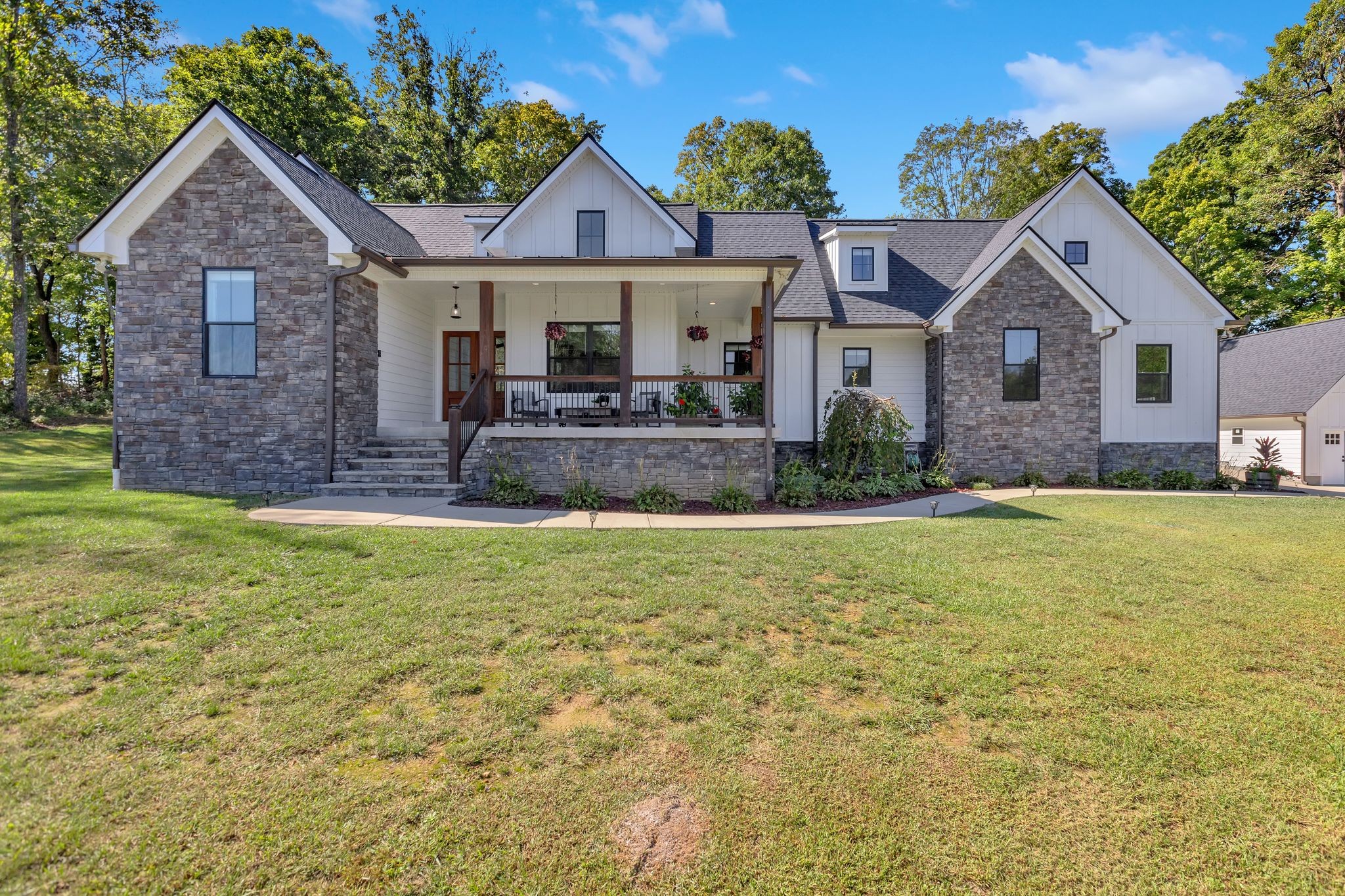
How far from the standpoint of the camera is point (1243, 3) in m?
15.3

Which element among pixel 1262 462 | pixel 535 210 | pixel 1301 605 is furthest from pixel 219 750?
pixel 1262 462

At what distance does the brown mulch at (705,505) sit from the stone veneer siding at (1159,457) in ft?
19.9

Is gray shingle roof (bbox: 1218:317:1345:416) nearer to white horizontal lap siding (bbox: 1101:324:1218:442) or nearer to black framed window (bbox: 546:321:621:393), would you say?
white horizontal lap siding (bbox: 1101:324:1218:442)

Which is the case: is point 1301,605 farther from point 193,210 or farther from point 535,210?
point 193,210

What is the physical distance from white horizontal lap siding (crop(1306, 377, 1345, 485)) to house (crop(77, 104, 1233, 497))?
5331mm

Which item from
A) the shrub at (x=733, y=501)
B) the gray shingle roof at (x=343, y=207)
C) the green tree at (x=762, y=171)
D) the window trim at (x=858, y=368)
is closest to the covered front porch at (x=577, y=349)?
the gray shingle roof at (x=343, y=207)

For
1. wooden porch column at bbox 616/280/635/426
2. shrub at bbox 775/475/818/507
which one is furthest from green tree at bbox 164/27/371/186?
shrub at bbox 775/475/818/507

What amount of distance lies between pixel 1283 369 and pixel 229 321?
92.5ft

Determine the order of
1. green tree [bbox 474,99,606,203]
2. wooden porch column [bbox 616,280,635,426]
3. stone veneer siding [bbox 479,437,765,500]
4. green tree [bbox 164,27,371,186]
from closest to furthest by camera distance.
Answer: stone veneer siding [bbox 479,437,765,500], wooden porch column [bbox 616,280,635,426], green tree [bbox 164,27,371,186], green tree [bbox 474,99,606,203]

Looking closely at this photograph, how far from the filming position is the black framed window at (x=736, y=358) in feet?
46.8

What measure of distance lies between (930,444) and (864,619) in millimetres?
10457

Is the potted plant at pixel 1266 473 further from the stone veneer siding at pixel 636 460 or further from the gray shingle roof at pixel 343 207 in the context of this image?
the gray shingle roof at pixel 343 207

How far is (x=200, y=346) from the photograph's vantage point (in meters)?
9.77

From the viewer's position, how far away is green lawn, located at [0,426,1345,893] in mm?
2076
